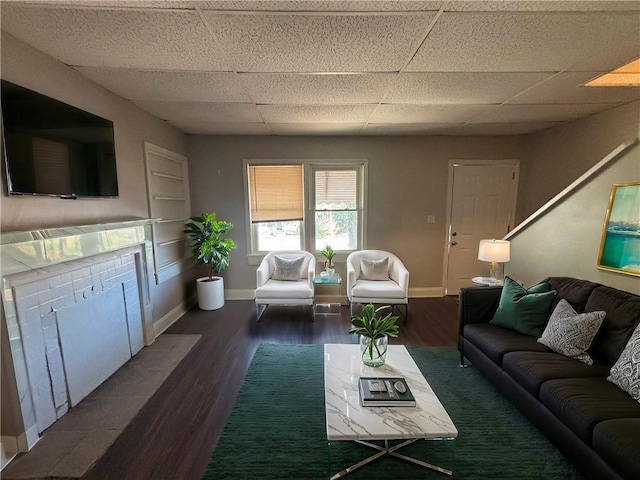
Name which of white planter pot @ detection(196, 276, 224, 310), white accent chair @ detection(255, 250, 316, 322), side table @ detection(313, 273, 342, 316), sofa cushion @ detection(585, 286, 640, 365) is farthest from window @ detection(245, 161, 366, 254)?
sofa cushion @ detection(585, 286, 640, 365)

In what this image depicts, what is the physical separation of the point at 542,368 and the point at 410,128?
315cm

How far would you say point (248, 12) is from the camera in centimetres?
149

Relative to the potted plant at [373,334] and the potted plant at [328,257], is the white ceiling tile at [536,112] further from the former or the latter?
the potted plant at [373,334]

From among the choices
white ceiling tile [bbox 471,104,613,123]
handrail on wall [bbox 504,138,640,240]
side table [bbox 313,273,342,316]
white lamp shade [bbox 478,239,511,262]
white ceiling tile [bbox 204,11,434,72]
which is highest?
white ceiling tile [bbox 471,104,613,123]

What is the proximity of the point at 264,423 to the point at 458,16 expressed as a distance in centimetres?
273

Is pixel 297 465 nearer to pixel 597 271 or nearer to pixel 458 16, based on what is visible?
pixel 458 16

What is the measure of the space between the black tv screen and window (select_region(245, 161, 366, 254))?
2.06 metres


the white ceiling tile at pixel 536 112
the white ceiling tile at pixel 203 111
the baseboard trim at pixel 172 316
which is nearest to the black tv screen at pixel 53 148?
the white ceiling tile at pixel 203 111

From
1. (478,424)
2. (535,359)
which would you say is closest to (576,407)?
(535,359)

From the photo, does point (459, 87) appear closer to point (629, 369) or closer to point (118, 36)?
point (629, 369)

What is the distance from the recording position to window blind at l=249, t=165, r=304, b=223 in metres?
4.33

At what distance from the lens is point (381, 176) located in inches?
171

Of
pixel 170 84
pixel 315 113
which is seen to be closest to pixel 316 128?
pixel 315 113

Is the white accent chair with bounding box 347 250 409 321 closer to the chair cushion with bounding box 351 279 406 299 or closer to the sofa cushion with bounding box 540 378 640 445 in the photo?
the chair cushion with bounding box 351 279 406 299
